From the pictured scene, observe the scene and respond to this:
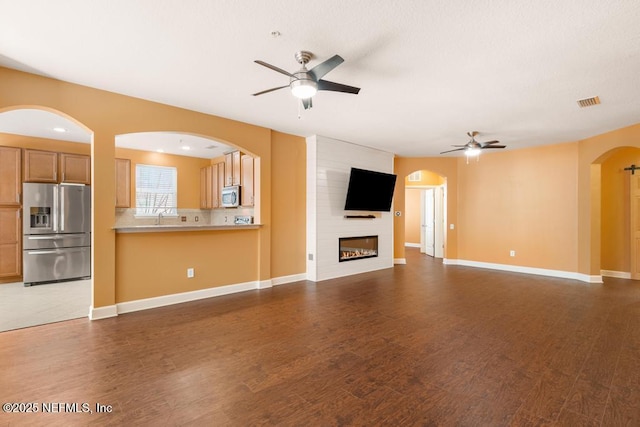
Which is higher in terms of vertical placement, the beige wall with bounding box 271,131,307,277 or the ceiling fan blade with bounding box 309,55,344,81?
the ceiling fan blade with bounding box 309,55,344,81

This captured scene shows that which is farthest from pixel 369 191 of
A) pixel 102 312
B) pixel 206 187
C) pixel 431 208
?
pixel 102 312

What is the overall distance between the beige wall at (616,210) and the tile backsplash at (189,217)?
7452 mm

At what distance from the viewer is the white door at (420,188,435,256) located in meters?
9.56

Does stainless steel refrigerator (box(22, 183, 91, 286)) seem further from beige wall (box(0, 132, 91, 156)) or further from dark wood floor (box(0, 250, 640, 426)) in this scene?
dark wood floor (box(0, 250, 640, 426))

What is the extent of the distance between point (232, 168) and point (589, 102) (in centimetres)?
594

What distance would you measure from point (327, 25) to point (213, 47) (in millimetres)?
1097

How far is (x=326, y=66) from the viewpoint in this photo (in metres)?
2.50

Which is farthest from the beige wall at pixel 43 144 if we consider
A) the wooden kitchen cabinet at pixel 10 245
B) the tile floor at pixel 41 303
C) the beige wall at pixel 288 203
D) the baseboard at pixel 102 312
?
the beige wall at pixel 288 203

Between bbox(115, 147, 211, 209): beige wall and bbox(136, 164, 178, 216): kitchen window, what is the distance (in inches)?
3.6

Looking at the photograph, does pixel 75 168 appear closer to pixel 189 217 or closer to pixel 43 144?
pixel 43 144

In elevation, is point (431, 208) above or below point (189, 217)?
above

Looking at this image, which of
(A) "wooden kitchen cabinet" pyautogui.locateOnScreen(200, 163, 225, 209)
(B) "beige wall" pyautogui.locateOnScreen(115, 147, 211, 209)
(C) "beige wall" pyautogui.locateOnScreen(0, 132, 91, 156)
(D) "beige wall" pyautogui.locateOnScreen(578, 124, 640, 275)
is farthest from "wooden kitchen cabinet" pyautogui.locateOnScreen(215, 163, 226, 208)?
(D) "beige wall" pyautogui.locateOnScreen(578, 124, 640, 275)

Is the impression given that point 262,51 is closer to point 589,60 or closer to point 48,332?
point 589,60

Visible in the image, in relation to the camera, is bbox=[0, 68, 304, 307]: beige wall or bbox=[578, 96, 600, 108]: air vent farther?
bbox=[578, 96, 600, 108]: air vent
